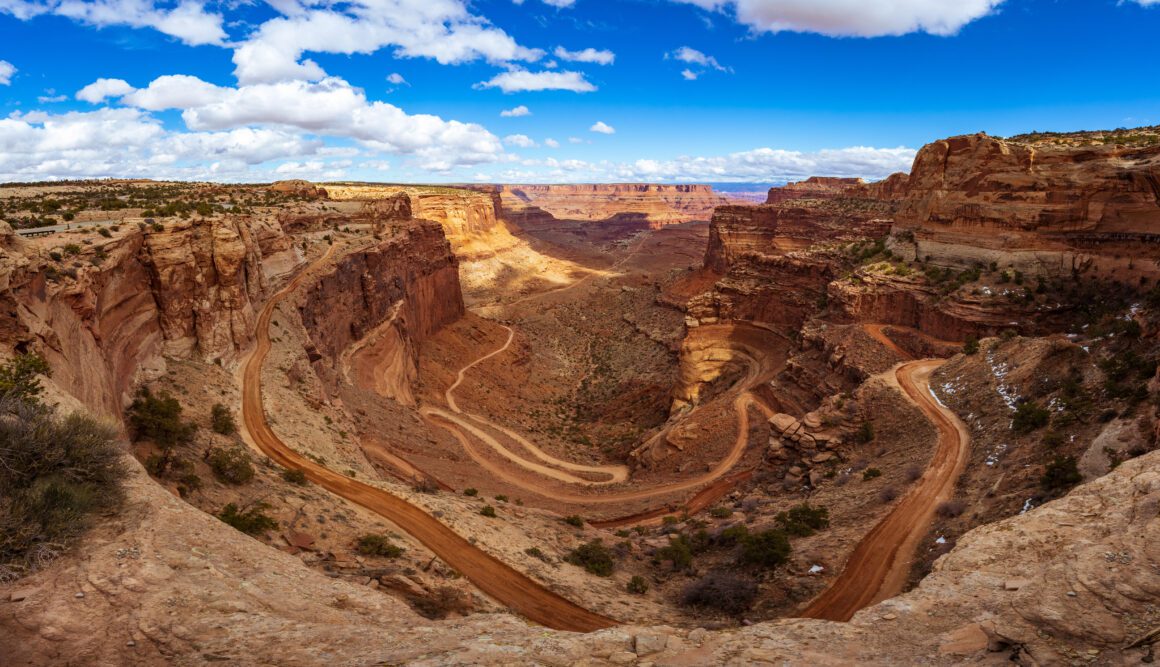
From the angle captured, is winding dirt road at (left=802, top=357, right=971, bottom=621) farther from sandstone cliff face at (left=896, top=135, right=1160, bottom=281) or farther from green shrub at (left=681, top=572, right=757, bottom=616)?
sandstone cliff face at (left=896, top=135, right=1160, bottom=281)

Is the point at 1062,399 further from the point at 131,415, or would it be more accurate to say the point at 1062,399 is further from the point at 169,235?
the point at 169,235

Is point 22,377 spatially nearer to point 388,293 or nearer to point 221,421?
point 221,421

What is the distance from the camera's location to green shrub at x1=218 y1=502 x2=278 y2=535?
12.5 meters

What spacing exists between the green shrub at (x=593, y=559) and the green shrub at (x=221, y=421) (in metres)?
12.1

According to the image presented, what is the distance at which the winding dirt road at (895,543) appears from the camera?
1338 centimetres

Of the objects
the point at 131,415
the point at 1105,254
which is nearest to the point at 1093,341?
the point at 1105,254

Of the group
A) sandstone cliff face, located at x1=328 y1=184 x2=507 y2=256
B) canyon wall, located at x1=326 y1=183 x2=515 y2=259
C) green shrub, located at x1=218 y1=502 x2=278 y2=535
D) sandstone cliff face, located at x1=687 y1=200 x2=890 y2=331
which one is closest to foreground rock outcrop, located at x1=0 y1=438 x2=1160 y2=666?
green shrub, located at x1=218 y1=502 x2=278 y2=535

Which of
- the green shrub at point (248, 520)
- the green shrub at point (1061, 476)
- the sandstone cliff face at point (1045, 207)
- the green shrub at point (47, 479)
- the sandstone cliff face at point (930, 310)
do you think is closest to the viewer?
the green shrub at point (47, 479)

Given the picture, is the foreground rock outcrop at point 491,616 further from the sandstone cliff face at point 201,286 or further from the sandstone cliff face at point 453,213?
the sandstone cliff face at point 453,213

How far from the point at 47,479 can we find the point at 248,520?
184 inches

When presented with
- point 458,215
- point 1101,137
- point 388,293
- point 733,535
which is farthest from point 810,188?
point 733,535

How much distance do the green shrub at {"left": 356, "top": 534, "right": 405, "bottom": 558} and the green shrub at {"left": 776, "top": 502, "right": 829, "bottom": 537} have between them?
1121 cm

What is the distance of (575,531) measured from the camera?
65.2ft

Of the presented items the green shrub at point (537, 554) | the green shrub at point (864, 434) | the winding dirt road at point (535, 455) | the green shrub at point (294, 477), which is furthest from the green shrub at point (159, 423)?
the green shrub at point (864, 434)
